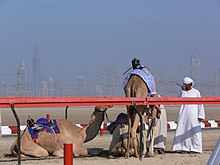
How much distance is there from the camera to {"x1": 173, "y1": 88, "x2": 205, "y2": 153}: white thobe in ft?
40.1

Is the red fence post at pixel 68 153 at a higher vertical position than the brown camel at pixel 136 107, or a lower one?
lower

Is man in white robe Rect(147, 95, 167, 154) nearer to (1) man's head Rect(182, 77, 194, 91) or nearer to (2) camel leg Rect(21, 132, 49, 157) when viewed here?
(1) man's head Rect(182, 77, 194, 91)

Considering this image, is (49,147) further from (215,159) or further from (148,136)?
(215,159)

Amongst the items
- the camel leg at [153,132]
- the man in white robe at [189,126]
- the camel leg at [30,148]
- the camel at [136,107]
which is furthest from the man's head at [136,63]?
Result: the camel leg at [30,148]

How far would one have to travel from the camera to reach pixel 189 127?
40.4 ft

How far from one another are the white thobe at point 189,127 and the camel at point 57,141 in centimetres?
160

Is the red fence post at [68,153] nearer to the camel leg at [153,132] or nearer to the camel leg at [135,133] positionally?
the camel leg at [135,133]

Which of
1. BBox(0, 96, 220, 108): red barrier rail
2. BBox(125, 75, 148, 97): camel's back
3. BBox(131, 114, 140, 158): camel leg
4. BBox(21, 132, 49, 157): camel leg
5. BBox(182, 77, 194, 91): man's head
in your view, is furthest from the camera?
BBox(182, 77, 194, 91): man's head

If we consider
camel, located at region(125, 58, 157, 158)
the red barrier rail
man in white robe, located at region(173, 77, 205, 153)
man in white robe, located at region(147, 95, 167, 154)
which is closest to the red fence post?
the red barrier rail

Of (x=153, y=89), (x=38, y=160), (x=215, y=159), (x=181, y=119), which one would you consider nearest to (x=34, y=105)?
(x=38, y=160)

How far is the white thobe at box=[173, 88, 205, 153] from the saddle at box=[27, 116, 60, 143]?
7.69 ft

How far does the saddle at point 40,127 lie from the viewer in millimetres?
11172

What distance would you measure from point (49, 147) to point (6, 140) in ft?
15.1

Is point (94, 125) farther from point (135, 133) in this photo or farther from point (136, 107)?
point (136, 107)
